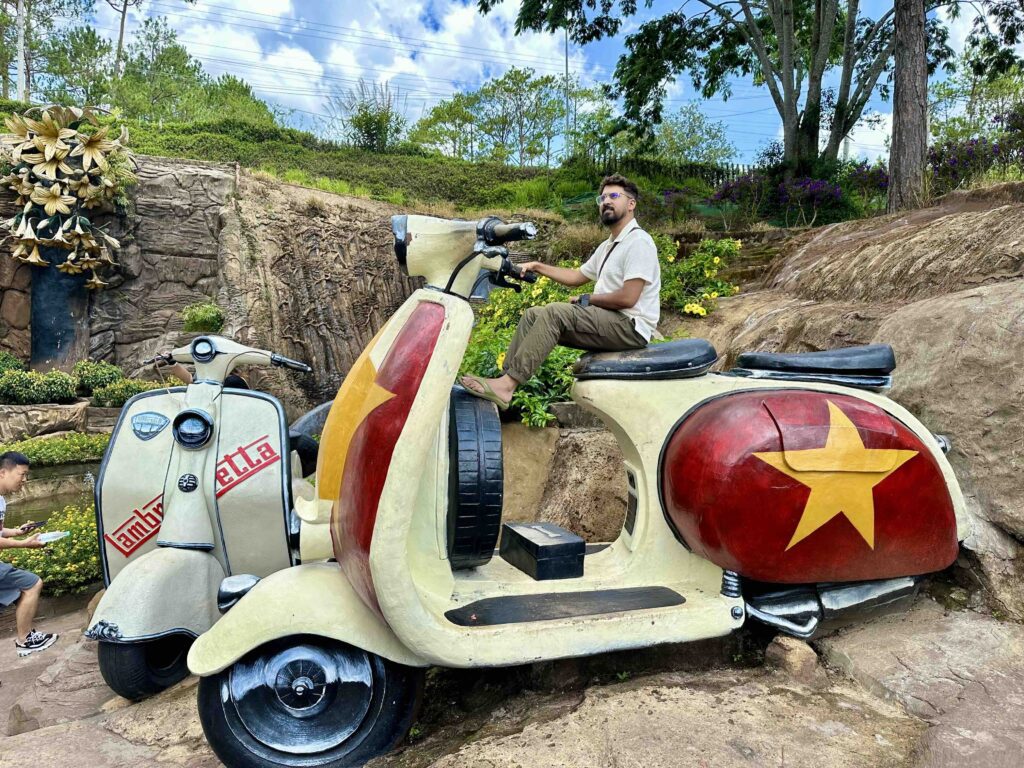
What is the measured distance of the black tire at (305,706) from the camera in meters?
1.76

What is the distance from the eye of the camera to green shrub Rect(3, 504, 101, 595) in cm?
422

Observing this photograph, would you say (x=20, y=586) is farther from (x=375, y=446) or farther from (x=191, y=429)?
(x=375, y=446)

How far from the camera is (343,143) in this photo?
1891 centimetres

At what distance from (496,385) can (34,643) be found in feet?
9.83

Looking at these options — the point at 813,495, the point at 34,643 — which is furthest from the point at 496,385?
the point at 34,643

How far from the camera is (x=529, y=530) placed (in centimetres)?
248

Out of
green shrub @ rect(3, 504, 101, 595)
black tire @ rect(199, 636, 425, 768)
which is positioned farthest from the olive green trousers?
green shrub @ rect(3, 504, 101, 595)

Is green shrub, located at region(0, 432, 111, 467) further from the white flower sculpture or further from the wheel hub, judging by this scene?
the wheel hub

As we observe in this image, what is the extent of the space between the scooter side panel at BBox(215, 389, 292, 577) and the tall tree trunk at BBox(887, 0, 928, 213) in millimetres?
7946

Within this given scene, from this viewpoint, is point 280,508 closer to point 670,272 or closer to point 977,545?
point 977,545

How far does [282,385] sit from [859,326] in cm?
823

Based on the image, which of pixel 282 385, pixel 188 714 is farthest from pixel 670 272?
pixel 282 385

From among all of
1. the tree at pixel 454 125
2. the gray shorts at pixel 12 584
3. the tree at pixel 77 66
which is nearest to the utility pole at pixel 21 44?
the tree at pixel 77 66

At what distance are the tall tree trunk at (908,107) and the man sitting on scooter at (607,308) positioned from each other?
6833 millimetres
